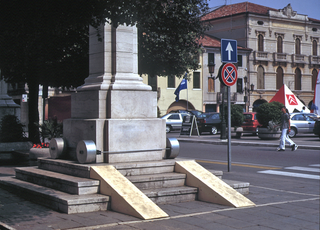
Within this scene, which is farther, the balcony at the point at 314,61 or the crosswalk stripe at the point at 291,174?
the balcony at the point at 314,61

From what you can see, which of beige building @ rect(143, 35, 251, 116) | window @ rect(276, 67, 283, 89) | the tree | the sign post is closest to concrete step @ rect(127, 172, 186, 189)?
the tree

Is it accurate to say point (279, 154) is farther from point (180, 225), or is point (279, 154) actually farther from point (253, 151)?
point (180, 225)

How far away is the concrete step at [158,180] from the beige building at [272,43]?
48520mm

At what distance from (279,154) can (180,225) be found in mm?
11592

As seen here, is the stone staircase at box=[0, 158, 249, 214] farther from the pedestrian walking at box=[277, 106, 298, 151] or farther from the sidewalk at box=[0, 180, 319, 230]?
the pedestrian walking at box=[277, 106, 298, 151]

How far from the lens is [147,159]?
7.89m

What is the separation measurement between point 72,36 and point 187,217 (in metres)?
8.14

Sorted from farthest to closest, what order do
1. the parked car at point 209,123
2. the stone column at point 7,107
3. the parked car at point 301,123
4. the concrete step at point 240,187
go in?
1. the parked car at point 209,123
2. the parked car at point 301,123
3. the stone column at point 7,107
4. the concrete step at point 240,187

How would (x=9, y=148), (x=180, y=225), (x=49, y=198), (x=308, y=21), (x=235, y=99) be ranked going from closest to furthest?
(x=180, y=225)
(x=49, y=198)
(x=9, y=148)
(x=235, y=99)
(x=308, y=21)

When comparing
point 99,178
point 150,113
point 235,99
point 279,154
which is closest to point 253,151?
point 279,154

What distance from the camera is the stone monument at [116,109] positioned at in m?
7.55

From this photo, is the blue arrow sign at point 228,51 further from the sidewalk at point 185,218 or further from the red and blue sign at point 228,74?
the sidewalk at point 185,218

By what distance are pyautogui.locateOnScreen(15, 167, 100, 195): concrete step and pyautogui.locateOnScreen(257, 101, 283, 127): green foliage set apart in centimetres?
1838

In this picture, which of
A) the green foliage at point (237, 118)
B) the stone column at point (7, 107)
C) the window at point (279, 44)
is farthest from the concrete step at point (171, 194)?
the window at point (279, 44)
